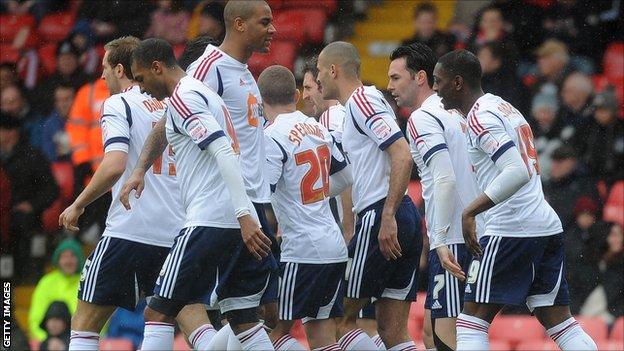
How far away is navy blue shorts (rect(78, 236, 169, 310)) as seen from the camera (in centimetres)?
831

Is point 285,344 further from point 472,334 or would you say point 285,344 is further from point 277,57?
point 277,57

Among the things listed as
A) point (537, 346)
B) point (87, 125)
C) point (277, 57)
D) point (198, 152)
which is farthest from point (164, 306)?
point (277, 57)

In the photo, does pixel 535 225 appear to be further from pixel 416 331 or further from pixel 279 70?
pixel 416 331

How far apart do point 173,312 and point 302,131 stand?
157 centimetres

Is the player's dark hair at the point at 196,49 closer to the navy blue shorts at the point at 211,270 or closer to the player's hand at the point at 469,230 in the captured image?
the navy blue shorts at the point at 211,270

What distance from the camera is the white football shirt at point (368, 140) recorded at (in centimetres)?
873

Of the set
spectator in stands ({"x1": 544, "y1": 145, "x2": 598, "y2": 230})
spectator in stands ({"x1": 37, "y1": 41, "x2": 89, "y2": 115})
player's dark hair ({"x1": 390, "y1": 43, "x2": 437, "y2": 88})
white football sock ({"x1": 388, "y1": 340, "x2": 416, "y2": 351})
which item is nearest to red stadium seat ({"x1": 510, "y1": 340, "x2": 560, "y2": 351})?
spectator in stands ({"x1": 544, "y1": 145, "x2": 598, "y2": 230})

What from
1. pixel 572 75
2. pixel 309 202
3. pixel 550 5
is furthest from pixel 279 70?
pixel 550 5

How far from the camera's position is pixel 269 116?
885 centimetres

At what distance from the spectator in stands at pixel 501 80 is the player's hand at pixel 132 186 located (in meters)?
6.27

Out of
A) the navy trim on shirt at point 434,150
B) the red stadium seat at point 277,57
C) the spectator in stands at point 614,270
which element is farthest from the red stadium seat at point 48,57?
the navy trim on shirt at point 434,150

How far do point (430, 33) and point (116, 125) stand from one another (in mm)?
6430

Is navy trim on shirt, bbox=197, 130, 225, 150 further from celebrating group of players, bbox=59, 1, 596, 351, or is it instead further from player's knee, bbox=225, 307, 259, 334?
player's knee, bbox=225, 307, 259, 334

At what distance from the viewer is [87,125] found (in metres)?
15.2
